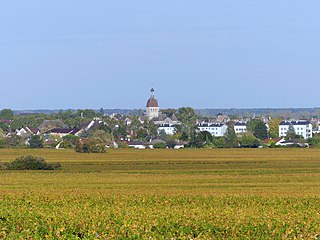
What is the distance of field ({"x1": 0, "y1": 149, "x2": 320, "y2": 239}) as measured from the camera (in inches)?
1148

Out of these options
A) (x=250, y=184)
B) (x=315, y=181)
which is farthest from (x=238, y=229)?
(x=315, y=181)

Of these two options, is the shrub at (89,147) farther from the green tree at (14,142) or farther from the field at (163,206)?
the field at (163,206)

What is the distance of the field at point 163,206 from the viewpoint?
1148 inches

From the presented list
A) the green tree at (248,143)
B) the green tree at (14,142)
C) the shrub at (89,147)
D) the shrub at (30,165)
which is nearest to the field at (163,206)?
the shrub at (30,165)

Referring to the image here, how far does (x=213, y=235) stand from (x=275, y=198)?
56.0ft

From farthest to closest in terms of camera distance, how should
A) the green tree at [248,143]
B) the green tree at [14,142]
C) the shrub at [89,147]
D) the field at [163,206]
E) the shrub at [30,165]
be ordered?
the green tree at [248,143] → the green tree at [14,142] → the shrub at [89,147] → the shrub at [30,165] → the field at [163,206]

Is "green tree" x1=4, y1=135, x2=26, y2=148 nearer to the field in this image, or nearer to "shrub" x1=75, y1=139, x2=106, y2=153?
"shrub" x1=75, y1=139, x2=106, y2=153

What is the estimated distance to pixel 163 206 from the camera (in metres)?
40.1

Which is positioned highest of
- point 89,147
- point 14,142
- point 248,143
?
point 89,147

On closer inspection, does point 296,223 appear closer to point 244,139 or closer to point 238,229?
point 238,229

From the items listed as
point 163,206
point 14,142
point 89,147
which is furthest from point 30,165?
point 14,142

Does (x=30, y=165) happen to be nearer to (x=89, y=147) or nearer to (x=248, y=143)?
(x=89, y=147)

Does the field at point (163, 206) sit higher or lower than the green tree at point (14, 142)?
higher

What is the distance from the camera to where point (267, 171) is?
84125 millimetres
